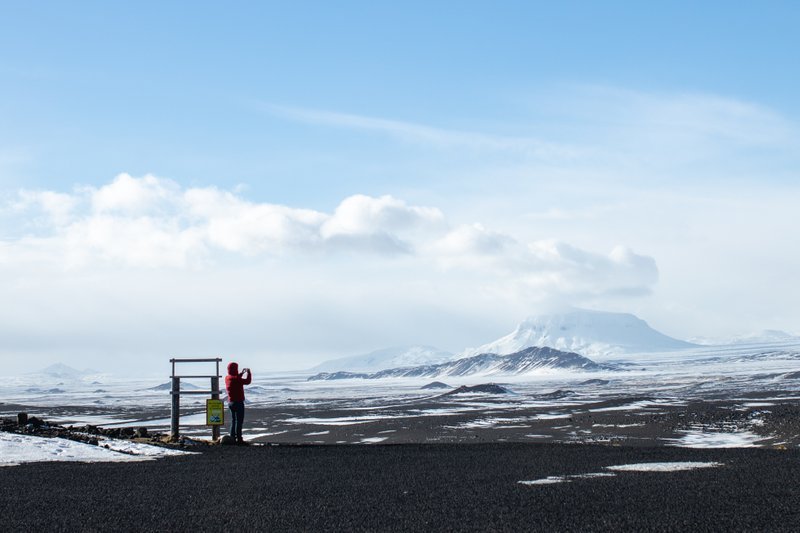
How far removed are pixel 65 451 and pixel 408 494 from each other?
29.6 ft

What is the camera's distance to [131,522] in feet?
32.2

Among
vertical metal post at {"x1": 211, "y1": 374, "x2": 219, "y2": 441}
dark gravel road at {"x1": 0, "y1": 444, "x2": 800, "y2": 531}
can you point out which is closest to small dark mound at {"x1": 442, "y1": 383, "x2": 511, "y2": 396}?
vertical metal post at {"x1": 211, "y1": 374, "x2": 219, "y2": 441}

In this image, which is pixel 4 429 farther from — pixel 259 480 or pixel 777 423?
pixel 777 423

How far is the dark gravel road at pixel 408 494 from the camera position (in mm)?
9492

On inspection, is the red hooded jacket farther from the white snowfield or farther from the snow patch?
the snow patch

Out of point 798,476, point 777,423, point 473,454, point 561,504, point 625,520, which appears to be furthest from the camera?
point 777,423

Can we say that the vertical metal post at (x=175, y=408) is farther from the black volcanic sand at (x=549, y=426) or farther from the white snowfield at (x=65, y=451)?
the black volcanic sand at (x=549, y=426)

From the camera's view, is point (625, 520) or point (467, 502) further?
point (467, 502)

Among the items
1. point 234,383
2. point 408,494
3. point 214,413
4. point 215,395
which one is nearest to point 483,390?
point 215,395

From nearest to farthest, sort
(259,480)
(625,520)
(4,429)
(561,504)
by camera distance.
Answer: (625,520)
(561,504)
(259,480)
(4,429)

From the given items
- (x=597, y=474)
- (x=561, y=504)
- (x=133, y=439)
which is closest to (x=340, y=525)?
(x=561, y=504)

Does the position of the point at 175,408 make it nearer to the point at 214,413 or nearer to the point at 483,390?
the point at 214,413

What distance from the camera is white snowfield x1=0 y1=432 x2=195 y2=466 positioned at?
1650 cm

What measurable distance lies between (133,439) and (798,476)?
1518 cm
